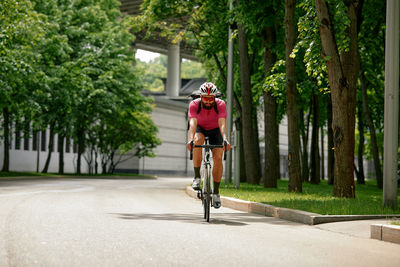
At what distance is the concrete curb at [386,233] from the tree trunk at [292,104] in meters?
8.77

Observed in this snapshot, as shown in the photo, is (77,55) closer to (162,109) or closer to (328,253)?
(162,109)

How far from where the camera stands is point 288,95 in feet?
54.4

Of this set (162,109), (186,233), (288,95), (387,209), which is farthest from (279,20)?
(162,109)

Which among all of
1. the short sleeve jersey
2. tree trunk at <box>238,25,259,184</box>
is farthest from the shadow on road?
tree trunk at <box>238,25,259,184</box>

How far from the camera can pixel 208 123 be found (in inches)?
371

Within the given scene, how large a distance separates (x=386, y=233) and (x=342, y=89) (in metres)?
6.39

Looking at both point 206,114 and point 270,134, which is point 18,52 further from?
point 206,114

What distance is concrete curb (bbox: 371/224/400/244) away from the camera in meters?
7.44

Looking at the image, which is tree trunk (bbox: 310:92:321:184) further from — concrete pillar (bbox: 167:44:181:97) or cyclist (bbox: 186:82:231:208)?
concrete pillar (bbox: 167:44:181:97)

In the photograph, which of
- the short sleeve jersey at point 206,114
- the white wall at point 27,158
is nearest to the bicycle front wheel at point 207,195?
the short sleeve jersey at point 206,114

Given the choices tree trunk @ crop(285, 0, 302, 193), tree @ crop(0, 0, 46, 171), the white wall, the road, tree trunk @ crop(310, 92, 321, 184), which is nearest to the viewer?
the road

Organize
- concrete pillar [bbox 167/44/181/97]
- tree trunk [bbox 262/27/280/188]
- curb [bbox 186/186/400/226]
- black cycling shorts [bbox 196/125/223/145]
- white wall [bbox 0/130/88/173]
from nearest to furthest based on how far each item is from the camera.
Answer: curb [bbox 186/186/400/226]
black cycling shorts [bbox 196/125/223/145]
tree trunk [bbox 262/27/280/188]
white wall [bbox 0/130/88/173]
concrete pillar [bbox 167/44/181/97]

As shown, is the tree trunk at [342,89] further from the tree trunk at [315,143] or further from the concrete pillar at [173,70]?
the concrete pillar at [173,70]

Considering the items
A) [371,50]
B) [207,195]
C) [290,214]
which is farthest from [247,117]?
[207,195]
